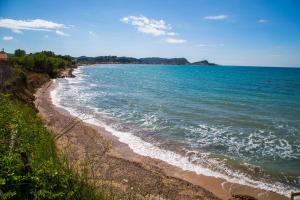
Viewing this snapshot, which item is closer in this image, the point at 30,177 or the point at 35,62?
the point at 30,177

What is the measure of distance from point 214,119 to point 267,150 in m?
8.78

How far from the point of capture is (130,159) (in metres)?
16.0

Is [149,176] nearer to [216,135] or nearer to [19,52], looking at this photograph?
[216,135]

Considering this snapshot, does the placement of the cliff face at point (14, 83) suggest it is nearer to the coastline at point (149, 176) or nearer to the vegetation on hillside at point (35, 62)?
the coastline at point (149, 176)

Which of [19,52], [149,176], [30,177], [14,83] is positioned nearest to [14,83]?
[14,83]

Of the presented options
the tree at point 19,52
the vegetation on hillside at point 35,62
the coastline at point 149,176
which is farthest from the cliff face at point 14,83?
the tree at point 19,52

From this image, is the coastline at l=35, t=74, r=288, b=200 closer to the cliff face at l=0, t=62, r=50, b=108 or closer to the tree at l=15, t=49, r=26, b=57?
the cliff face at l=0, t=62, r=50, b=108

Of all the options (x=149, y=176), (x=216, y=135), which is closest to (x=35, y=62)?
(x=216, y=135)

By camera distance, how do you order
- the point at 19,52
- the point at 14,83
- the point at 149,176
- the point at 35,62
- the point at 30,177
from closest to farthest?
the point at 30,177 < the point at 149,176 < the point at 14,83 < the point at 35,62 < the point at 19,52

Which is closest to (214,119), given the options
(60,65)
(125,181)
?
(125,181)

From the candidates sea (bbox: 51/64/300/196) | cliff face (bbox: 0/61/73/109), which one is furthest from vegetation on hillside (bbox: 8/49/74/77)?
sea (bbox: 51/64/300/196)

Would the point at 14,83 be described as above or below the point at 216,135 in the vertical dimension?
above

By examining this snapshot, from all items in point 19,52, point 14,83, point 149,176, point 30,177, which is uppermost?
point 19,52

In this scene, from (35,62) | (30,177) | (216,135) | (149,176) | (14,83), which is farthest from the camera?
(35,62)
